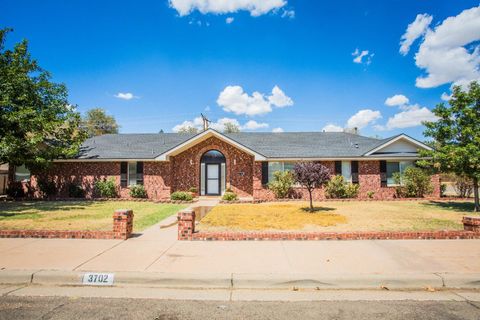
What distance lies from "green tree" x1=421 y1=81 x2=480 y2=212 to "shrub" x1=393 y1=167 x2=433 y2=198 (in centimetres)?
380

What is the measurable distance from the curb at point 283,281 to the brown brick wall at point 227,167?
13857 millimetres

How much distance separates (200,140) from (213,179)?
9.47ft

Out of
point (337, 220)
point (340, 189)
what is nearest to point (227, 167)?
point (340, 189)

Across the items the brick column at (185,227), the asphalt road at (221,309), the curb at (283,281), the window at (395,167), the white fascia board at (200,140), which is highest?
the white fascia board at (200,140)

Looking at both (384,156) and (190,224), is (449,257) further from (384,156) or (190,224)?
(384,156)

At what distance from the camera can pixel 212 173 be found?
19.5 m

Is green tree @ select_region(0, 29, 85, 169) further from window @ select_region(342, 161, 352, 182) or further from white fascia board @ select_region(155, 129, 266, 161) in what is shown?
window @ select_region(342, 161, 352, 182)

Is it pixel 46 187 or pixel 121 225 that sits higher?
pixel 46 187

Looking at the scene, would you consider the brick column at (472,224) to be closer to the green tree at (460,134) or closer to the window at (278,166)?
the green tree at (460,134)

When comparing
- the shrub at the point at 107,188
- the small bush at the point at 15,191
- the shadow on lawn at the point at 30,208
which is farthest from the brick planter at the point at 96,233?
the small bush at the point at 15,191

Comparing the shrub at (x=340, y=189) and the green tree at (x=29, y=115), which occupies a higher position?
the green tree at (x=29, y=115)

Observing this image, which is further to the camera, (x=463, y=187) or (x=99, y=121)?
(x=99, y=121)

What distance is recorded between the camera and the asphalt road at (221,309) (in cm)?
375

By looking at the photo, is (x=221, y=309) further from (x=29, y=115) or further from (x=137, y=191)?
(x=29, y=115)
